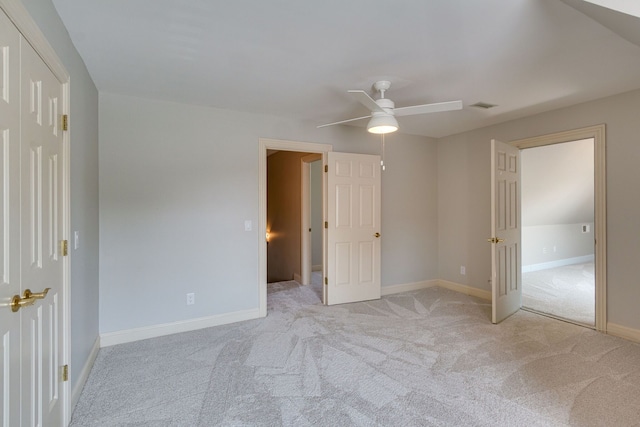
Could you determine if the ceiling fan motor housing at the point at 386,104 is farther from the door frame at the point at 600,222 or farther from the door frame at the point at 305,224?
the door frame at the point at 305,224

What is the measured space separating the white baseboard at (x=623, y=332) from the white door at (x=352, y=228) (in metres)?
2.48

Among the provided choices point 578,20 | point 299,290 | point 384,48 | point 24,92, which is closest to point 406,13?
point 384,48

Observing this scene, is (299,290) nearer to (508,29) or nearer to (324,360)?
(324,360)

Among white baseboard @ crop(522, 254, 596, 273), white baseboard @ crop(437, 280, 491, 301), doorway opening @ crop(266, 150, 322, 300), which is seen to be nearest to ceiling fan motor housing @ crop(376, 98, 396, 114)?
doorway opening @ crop(266, 150, 322, 300)

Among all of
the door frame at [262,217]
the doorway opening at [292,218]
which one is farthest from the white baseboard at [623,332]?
the door frame at [262,217]

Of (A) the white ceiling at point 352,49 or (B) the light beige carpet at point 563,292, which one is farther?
(B) the light beige carpet at point 563,292

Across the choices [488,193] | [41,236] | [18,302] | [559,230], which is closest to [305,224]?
[488,193]

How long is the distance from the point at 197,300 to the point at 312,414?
197 centimetres

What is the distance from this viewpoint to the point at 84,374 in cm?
232

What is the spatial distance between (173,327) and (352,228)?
2.44 meters

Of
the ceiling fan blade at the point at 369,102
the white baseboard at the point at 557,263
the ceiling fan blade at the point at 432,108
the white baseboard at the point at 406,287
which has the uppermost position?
the ceiling fan blade at the point at 369,102

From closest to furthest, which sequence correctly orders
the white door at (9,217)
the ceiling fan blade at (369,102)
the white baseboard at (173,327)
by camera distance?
the white door at (9,217)
the ceiling fan blade at (369,102)
the white baseboard at (173,327)

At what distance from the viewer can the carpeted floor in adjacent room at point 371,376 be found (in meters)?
1.96

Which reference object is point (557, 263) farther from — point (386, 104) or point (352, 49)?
point (352, 49)
